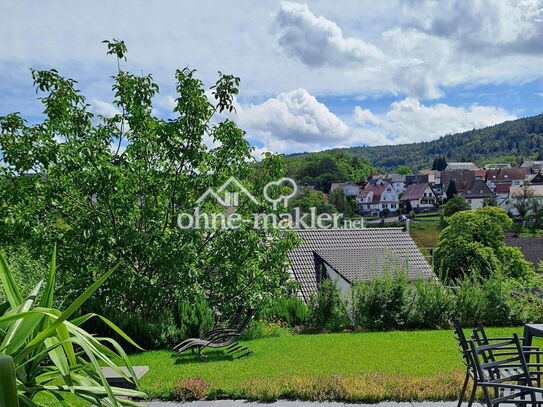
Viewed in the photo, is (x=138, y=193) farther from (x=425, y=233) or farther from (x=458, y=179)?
(x=458, y=179)

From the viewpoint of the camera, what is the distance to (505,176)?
11012 centimetres

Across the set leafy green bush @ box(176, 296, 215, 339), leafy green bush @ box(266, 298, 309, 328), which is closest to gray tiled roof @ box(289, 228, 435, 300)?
leafy green bush @ box(266, 298, 309, 328)

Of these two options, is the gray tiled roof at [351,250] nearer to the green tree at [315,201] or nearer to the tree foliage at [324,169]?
the green tree at [315,201]

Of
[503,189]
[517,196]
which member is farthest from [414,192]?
[517,196]

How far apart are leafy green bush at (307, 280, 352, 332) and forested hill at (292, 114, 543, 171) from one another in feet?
454

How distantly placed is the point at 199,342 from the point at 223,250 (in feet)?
8.07

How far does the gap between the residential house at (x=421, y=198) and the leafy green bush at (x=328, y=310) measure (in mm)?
91253

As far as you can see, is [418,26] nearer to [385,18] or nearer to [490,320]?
[385,18]

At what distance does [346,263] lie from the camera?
20.5m

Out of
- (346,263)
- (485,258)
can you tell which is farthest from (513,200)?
(346,263)

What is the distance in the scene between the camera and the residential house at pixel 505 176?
351 feet

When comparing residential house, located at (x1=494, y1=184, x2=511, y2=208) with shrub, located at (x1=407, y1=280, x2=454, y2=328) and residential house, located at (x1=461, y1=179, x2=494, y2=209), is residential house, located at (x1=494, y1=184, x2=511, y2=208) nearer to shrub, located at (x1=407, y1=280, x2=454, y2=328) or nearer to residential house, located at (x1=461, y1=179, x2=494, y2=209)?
residential house, located at (x1=461, y1=179, x2=494, y2=209)

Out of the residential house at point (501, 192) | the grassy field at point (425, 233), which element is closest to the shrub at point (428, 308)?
the grassy field at point (425, 233)

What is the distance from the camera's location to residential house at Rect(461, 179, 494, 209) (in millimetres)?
93562
